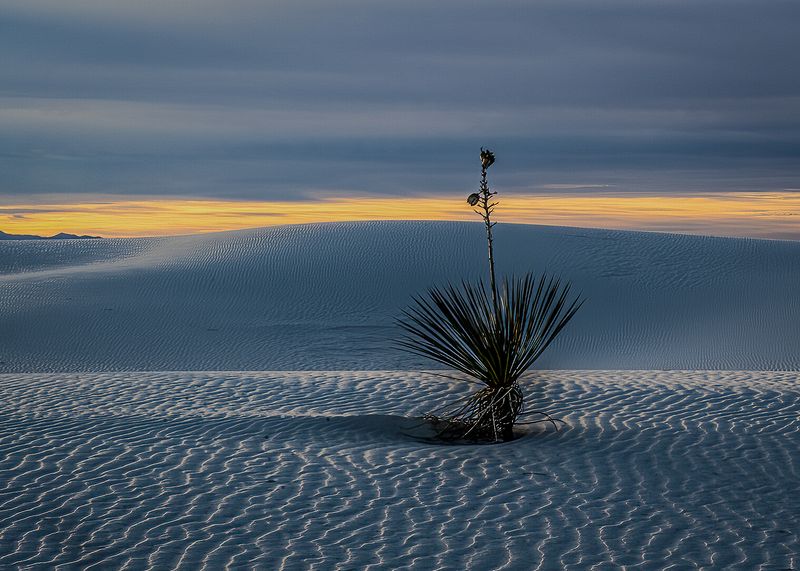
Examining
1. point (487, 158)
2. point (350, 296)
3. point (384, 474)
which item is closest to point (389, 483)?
point (384, 474)

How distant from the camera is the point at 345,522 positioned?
5.37m

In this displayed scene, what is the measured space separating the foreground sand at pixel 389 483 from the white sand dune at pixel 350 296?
9930 mm

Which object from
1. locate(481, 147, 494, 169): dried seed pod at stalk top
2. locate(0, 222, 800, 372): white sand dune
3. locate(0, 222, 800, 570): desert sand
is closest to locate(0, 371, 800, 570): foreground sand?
locate(0, 222, 800, 570): desert sand

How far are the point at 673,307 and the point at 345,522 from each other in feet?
72.5

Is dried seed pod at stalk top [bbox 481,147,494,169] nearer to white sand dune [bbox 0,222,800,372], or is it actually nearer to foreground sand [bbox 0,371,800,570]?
foreground sand [bbox 0,371,800,570]

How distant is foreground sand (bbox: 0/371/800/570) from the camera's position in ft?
16.3

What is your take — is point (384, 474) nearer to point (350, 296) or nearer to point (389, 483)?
point (389, 483)

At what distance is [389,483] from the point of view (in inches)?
241

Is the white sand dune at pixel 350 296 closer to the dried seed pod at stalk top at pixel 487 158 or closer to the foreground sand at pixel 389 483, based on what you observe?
the foreground sand at pixel 389 483

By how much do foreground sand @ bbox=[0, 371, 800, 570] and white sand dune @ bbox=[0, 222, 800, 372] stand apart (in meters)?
9.93

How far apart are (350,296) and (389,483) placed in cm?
1972

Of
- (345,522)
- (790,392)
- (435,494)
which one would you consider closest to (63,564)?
(345,522)

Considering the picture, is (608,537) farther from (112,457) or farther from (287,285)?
(287,285)

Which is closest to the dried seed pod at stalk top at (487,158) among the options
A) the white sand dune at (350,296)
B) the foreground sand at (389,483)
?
the foreground sand at (389,483)
